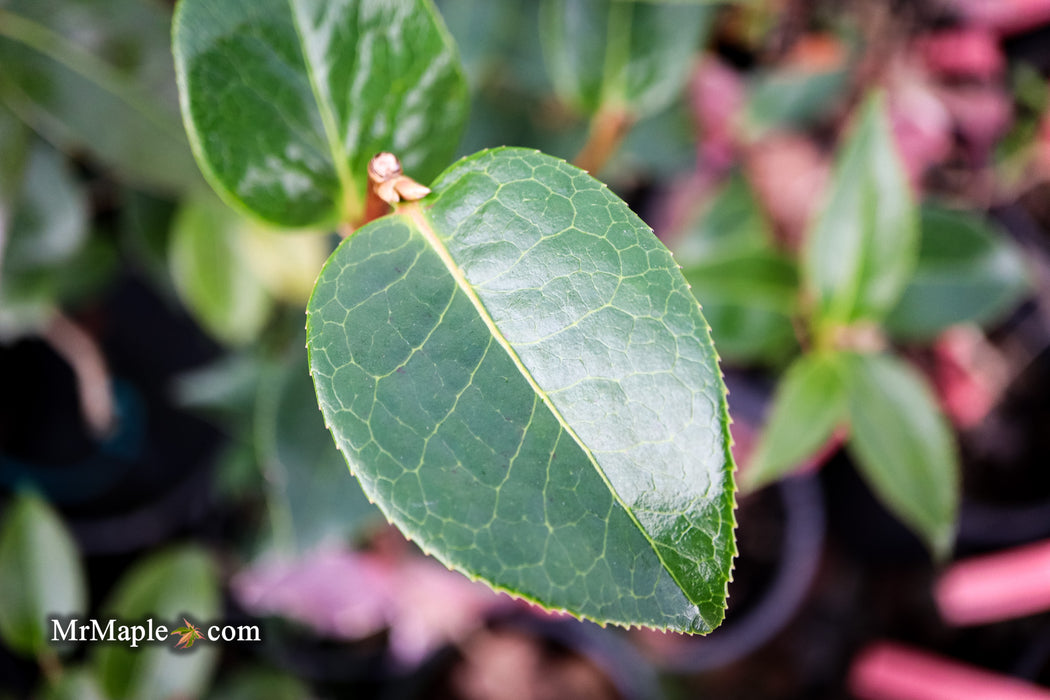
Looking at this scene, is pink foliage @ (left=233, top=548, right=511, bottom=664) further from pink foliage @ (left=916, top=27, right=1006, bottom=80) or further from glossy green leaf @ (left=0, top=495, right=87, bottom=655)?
pink foliage @ (left=916, top=27, right=1006, bottom=80)

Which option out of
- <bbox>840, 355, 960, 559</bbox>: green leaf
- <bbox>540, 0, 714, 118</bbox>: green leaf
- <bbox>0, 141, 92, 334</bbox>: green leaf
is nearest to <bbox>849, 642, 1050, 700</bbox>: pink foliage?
<bbox>840, 355, 960, 559</bbox>: green leaf

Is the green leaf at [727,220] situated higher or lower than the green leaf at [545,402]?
lower

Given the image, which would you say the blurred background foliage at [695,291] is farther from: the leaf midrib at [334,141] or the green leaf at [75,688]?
the leaf midrib at [334,141]

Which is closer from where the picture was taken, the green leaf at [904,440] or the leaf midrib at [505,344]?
the leaf midrib at [505,344]

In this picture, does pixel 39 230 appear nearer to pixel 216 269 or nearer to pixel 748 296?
pixel 216 269

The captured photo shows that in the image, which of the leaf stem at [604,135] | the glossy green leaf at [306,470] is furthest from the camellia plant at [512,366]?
the leaf stem at [604,135]
